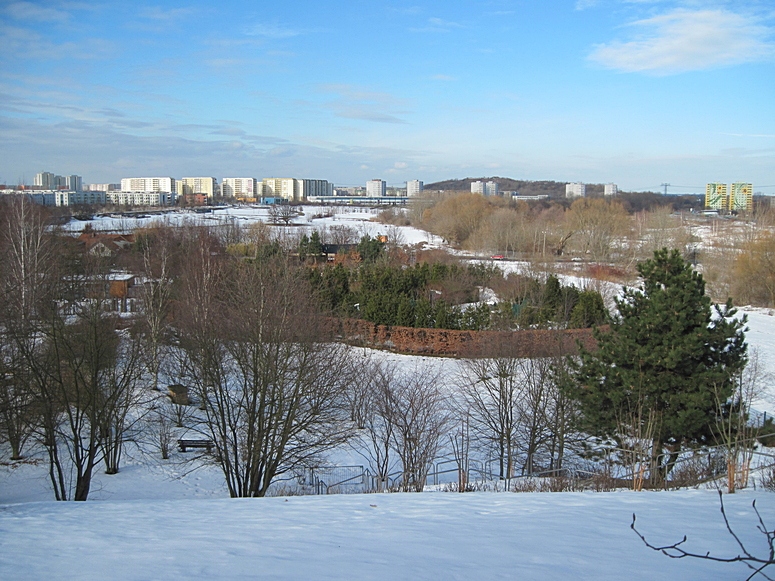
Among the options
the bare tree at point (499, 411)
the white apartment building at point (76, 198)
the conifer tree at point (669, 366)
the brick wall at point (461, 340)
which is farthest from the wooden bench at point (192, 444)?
the white apartment building at point (76, 198)

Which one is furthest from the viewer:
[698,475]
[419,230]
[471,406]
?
[419,230]

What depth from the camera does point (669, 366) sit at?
10.9 m

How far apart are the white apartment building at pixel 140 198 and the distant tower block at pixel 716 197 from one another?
412 ft

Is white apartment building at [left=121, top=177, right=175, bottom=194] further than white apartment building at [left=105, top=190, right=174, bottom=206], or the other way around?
white apartment building at [left=121, top=177, right=175, bottom=194]

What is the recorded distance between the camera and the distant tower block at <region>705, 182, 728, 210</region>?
409 feet

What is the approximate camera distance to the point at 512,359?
17.1 metres

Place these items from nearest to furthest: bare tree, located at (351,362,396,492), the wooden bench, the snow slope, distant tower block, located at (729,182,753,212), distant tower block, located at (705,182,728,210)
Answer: the snow slope
bare tree, located at (351,362,396,492)
the wooden bench
distant tower block, located at (729,182,753,212)
distant tower block, located at (705,182,728,210)

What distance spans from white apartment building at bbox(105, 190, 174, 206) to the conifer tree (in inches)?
6127

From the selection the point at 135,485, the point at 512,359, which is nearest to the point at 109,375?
the point at 135,485

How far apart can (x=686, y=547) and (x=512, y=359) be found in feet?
38.8

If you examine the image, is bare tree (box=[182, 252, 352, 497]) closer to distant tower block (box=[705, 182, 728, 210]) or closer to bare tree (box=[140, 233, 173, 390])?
bare tree (box=[140, 233, 173, 390])

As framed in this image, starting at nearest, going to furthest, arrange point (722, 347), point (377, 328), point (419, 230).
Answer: point (722, 347) < point (377, 328) < point (419, 230)

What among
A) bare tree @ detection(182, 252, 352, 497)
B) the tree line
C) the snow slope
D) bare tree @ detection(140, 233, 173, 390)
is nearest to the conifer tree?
the tree line

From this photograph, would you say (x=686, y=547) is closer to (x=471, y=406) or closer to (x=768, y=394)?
(x=471, y=406)
